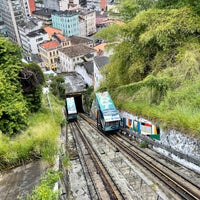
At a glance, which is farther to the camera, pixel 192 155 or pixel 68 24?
pixel 68 24

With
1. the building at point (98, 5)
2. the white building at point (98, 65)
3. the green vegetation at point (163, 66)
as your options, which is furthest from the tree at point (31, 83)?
the building at point (98, 5)

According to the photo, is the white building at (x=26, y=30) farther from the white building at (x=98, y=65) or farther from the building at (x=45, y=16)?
the white building at (x=98, y=65)

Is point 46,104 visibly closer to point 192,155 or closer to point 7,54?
point 7,54

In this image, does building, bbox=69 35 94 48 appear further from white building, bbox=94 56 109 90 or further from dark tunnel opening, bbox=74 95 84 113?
white building, bbox=94 56 109 90

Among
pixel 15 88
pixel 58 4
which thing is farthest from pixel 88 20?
pixel 15 88

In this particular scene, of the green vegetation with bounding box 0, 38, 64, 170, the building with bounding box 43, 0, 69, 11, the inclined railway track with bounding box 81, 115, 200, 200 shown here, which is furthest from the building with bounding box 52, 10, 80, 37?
the inclined railway track with bounding box 81, 115, 200, 200

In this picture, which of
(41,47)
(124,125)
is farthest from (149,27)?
(41,47)
